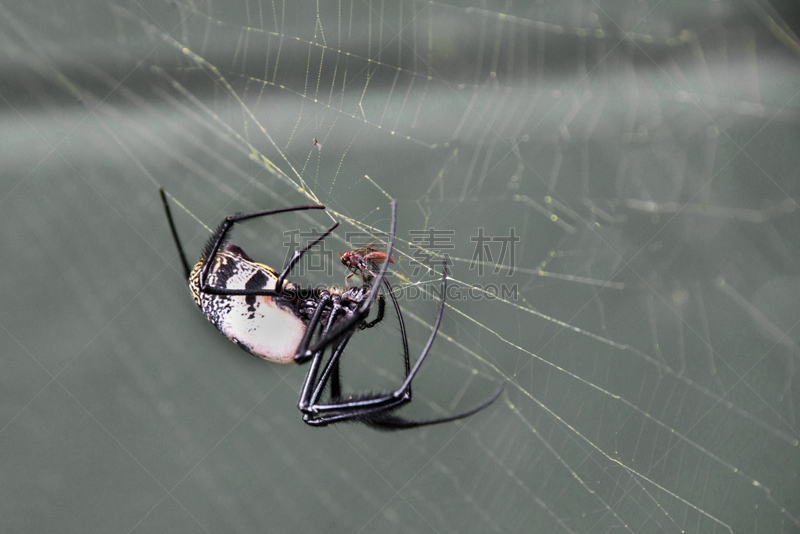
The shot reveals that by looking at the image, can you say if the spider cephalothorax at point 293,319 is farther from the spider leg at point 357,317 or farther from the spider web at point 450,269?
the spider web at point 450,269

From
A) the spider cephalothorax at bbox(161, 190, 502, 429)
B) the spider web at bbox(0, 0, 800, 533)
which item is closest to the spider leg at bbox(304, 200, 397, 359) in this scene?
the spider cephalothorax at bbox(161, 190, 502, 429)

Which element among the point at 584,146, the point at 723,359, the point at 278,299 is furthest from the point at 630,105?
the point at 278,299

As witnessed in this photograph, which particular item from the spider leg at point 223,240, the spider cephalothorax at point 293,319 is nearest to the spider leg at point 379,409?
the spider cephalothorax at point 293,319

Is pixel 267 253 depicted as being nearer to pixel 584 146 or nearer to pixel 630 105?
pixel 584 146

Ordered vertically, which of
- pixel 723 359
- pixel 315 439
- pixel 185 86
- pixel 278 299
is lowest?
pixel 315 439

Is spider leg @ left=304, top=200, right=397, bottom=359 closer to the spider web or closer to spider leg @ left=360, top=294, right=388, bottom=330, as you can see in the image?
spider leg @ left=360, top=294, right=388, bottom=330

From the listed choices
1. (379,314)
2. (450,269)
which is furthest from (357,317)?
(450,269)
